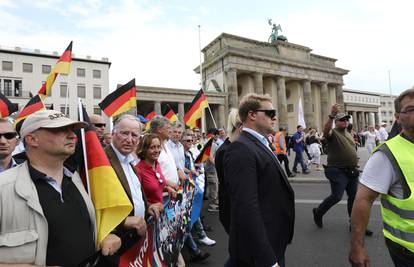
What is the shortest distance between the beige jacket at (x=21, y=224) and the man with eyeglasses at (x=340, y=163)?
4.71m

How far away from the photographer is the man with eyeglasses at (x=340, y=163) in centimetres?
511

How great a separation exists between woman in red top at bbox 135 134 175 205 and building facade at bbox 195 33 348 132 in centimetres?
3609

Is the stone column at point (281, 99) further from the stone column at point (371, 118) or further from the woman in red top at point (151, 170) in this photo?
the woman in red top at point (151, 170)

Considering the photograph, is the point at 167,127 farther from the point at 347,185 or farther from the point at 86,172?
the point at 347,185

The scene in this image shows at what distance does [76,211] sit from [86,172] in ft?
1.35

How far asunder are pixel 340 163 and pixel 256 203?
147 inches

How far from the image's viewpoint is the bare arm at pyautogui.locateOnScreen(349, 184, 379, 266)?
6.72ft

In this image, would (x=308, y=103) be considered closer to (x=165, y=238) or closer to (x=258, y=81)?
(x=258, y=81)

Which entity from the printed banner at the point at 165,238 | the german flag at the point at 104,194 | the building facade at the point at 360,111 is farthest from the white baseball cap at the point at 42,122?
the building facade at the point at 360,111

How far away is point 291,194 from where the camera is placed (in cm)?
228

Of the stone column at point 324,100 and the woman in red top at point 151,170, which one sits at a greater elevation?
the stone column at point 324,100

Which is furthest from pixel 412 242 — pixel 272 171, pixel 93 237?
pixel 93 237

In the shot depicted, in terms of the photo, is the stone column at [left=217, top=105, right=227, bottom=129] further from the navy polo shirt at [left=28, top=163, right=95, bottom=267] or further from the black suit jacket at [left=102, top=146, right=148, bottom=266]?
the navy polo shirt at [left=28, top=163, right=95, bottom=267]

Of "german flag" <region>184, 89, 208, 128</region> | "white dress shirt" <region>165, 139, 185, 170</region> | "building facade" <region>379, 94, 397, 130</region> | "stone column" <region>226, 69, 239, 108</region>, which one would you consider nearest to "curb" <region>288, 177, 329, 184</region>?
"german flag" <region>184, 89, 208, 128</region>
